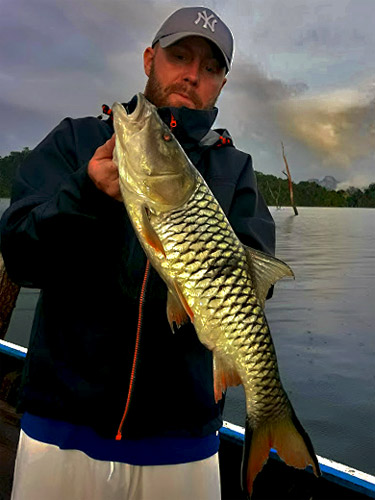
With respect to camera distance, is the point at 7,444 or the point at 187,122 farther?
the point at 7,444

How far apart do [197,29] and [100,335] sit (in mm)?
1715

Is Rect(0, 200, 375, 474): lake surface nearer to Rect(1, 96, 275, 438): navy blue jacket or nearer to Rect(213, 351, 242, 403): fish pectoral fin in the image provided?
Rect(1, 96, 275, 438): navy blue jacket

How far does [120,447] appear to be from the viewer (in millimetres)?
2396

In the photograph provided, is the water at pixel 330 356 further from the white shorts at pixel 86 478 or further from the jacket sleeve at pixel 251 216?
the jacket sleeve at pixel 251 216

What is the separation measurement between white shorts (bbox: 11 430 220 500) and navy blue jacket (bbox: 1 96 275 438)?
177mm

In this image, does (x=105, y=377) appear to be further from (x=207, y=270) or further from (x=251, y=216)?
(x=251, y=216)

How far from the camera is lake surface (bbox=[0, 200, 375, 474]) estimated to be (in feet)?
33.2

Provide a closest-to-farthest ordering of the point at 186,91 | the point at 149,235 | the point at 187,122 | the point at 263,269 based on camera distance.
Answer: the point at 149,235
the point at 263,269
the point at 187,122
the point at 186,91

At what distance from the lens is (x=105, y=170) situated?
197cm

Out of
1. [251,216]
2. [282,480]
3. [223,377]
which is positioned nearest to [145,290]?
[223,377]

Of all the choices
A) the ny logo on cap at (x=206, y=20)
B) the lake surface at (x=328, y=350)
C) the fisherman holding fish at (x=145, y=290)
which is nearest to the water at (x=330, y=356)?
the lake surface at (x=328, y=350)

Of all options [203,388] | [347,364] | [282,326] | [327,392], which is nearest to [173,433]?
[203,388]

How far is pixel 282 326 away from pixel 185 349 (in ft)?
55.5

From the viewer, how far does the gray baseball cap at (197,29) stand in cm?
273
